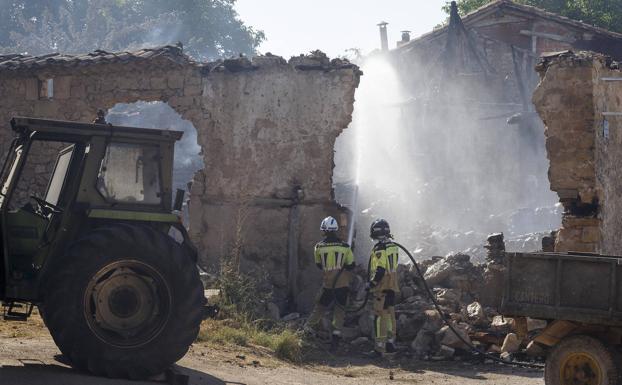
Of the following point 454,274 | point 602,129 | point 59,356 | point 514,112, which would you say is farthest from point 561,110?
point 514,112

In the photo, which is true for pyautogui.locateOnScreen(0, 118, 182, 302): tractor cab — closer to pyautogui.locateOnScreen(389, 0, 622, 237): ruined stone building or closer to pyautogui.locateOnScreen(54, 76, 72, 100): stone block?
pyautogui.locateOnScreen(54, 76, 72, 100): stone block

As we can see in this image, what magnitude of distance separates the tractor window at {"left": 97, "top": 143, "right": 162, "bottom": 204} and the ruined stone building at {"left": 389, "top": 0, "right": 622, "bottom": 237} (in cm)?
1991

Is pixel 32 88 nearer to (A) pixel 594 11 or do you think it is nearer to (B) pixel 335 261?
(B) pixel 335 261

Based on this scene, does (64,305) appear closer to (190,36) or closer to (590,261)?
(590,261)

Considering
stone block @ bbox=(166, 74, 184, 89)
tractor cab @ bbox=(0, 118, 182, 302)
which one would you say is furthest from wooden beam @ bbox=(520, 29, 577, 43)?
tractor cab @ bbox=(0, 118, 182, 302)

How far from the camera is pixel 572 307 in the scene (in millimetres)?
9055

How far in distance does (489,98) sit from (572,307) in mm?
21519

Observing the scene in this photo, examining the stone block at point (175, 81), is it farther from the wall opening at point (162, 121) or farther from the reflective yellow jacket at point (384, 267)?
the wall opening at point (162, 121)

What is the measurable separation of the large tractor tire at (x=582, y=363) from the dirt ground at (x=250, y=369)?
6.40 feet

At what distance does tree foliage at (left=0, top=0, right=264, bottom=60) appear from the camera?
132ft

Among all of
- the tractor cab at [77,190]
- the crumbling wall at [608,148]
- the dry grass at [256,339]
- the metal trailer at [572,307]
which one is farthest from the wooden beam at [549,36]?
the tractor cab at [77,190]

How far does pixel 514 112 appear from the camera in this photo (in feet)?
96.0

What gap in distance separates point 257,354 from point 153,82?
604 cm

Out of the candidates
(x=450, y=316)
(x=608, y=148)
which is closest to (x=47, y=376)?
→ (x=450, y=316)
